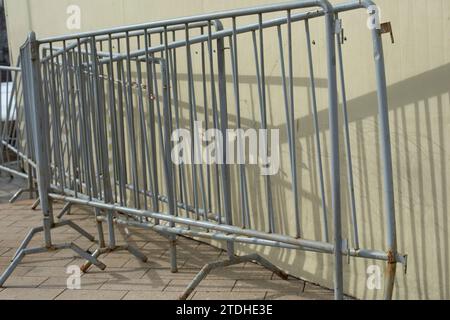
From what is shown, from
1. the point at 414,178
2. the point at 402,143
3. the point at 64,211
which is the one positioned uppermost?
the point at 402,143

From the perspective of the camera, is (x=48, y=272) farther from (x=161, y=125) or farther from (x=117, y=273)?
(x=161, y=125)

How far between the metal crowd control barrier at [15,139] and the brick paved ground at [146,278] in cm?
212

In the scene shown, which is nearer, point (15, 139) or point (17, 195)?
point (17, 195)

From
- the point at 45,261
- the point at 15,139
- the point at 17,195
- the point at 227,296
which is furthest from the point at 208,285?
the point at 15,139

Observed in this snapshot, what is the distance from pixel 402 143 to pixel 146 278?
6.73 feet

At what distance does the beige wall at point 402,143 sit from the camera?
350 cm


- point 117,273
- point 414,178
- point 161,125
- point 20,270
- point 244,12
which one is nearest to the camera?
point 244,12

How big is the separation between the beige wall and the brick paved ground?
1.06 ft

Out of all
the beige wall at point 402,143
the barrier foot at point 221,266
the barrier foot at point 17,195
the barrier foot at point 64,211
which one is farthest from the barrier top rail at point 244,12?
the barrier foot at point 17,195

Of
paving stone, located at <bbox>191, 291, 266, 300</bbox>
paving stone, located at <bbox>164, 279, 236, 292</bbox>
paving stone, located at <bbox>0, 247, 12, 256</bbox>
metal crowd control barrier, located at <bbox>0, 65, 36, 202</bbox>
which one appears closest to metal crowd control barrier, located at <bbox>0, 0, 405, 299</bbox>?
paving stone, located at <bbox>191, 291, 266, 300</bbox>

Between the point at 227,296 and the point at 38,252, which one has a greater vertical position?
the point at 38,252

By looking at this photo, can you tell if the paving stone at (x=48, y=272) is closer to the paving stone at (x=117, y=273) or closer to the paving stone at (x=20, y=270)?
the paving stone at (x=20, y=270)

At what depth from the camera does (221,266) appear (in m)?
4.27
